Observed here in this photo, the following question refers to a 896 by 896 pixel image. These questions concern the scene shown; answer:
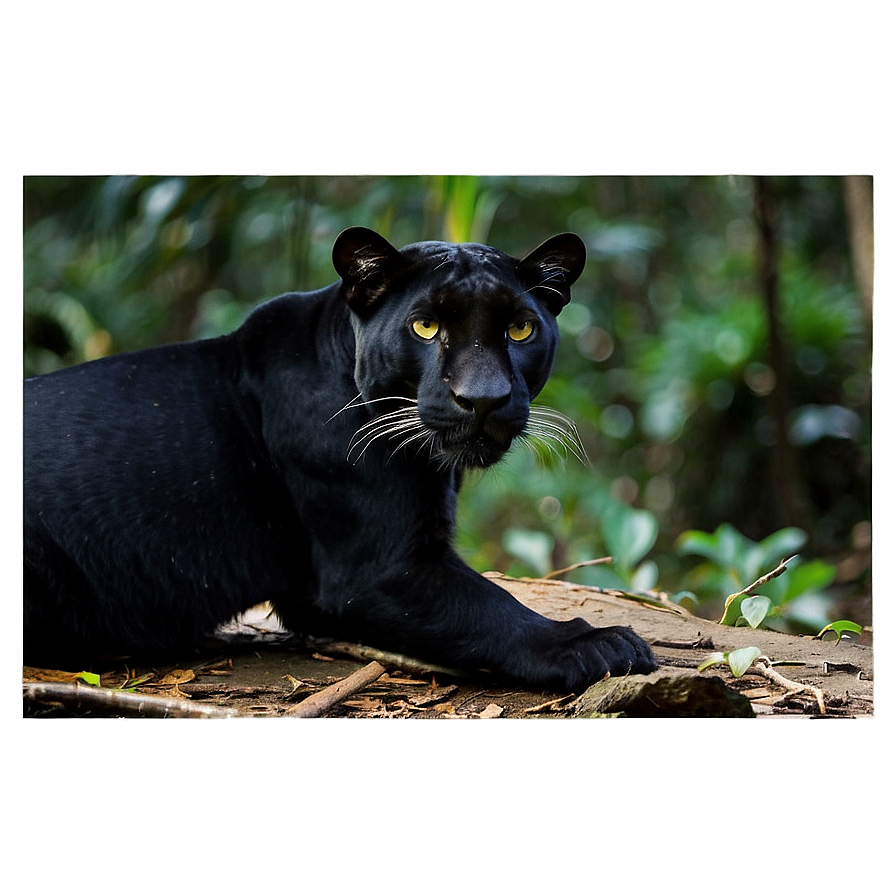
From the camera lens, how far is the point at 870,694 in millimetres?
2650

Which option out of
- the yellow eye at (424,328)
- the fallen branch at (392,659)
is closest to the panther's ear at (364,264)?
the yellow eye at (424,328)

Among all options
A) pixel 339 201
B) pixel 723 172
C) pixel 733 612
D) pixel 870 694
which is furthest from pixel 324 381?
pixel 339 201

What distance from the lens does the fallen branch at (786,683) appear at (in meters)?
2.62

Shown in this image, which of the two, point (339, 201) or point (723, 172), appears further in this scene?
point (339, 201)

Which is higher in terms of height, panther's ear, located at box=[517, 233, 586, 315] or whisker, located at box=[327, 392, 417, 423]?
panther's ear, located at box=[517, 233, 586, 315]

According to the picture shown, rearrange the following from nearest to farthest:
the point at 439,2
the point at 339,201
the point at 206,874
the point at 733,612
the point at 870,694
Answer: the point at 206,874 < the point at 439,2 < the point at 870,694 < the point at 733,612 < the point at 339,201

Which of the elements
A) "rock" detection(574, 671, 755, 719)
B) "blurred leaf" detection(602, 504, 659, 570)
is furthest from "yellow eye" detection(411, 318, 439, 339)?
"blurred leaf" detection(602, 504, 659, 570)

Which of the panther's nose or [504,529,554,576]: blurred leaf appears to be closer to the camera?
the panther's nose

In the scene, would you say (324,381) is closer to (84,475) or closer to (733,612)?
(84,475)

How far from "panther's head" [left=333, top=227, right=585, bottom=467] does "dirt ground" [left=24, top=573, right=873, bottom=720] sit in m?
0.59

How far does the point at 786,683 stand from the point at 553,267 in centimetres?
122

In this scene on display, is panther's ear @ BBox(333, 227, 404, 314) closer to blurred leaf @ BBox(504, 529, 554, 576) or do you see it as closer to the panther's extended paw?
the panther's extended paw

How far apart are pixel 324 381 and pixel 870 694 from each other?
5.29 feet

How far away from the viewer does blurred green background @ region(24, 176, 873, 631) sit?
4012mm
